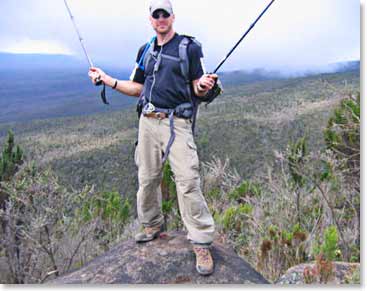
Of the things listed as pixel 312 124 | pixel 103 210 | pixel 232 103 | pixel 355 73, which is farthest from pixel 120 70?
pixel 232 103

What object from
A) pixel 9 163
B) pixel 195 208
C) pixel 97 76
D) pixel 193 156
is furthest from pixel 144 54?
pixel 9 163

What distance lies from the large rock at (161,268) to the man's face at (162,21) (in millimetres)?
1230

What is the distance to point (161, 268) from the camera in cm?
262

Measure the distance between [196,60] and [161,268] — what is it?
→ 1154mm

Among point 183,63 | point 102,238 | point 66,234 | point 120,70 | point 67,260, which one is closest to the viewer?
point 183,63

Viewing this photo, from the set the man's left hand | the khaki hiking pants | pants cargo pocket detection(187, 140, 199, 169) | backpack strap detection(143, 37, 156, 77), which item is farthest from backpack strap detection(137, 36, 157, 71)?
pants cargo pocket detection(187, 140, 199, 169)

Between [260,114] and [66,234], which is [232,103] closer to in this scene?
[260,114]

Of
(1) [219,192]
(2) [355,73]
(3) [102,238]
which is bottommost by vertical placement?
(3) [102,238]

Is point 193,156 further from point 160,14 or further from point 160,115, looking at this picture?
point 160,14

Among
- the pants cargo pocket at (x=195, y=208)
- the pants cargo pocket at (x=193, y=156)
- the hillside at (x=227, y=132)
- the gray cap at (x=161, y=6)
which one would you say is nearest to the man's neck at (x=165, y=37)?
the gray cap at (x=161, y=6)

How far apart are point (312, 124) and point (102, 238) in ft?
9.59

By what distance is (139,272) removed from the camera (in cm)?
261

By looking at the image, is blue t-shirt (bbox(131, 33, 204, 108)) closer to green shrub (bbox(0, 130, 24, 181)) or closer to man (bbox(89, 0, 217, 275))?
man (bbox(89, 0, 217, 275))

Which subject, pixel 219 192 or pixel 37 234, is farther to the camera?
pixel 219 192
